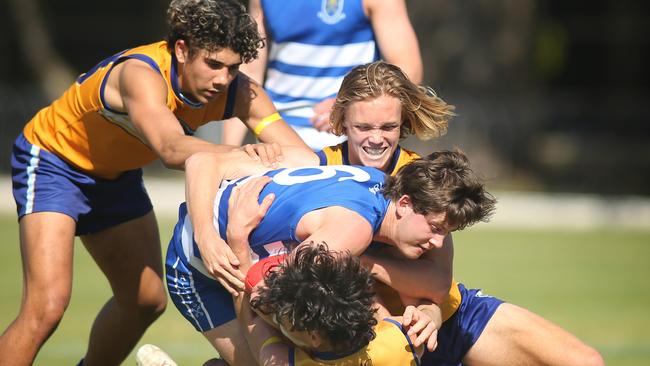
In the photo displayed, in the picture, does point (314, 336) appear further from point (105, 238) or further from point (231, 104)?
point (105, 238)

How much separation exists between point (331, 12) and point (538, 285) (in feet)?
18.5

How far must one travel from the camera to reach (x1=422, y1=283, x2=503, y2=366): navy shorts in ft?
15.9

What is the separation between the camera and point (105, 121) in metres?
5.20

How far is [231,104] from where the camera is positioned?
5.29 m

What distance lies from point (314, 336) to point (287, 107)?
2281 mm

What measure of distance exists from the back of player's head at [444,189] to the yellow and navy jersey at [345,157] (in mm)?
362

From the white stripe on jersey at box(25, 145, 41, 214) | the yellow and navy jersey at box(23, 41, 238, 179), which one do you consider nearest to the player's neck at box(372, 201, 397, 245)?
the yellow and navy jersey at box(23, 41, 238, 179)

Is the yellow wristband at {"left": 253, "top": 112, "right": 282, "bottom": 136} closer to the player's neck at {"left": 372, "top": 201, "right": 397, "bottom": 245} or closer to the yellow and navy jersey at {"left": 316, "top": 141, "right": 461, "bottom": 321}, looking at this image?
the yellow and navy jersey at {"left": 316, "top": 141, "right": 461, "bottom": 321}

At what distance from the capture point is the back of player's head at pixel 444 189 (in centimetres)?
426

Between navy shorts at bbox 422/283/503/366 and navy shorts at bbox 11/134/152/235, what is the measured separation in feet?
6.26

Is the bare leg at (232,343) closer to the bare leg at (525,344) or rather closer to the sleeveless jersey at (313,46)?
the bare leg at (525,344)

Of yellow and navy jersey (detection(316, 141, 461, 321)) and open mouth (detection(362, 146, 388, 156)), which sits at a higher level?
open mouth (detection(362, 146, 388, 156))

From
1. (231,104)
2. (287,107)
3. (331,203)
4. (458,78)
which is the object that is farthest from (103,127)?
(458,78)

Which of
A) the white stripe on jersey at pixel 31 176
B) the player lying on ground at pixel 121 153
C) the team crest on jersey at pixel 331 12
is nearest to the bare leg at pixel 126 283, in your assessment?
the player lying on ground at pixel 121 153
